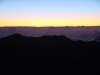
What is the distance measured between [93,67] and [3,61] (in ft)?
66.4

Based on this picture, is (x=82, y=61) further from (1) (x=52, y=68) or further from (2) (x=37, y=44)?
(2) (x=37, y=44)

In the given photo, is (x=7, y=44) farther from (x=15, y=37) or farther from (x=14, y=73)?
(x=14, y=73)

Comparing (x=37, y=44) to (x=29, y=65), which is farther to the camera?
(x=37, y=44)

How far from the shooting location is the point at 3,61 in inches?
2195

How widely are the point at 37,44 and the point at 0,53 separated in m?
10.4

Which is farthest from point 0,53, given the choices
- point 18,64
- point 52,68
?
point 52,68

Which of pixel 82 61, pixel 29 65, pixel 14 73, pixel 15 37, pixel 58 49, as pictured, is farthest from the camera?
pixel 15 37

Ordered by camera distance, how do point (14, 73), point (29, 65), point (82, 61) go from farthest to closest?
1. point (82, 61)
2. point (29, 65)
3. point (14, 73)

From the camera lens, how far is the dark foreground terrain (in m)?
52.5

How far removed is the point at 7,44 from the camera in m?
63.9

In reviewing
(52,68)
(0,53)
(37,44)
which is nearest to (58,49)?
(37,44)

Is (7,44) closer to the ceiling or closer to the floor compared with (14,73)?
closer to the ceiling

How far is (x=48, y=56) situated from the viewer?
5878 cm

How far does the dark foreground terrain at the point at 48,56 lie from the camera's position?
2068 inches
